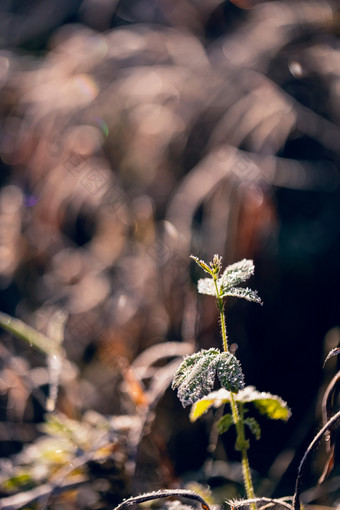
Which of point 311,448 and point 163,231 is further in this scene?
point 163,231

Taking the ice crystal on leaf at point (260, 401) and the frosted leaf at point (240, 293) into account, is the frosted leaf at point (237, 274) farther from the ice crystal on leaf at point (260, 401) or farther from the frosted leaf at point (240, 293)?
the ice crystal on leaf at point (260, 401)

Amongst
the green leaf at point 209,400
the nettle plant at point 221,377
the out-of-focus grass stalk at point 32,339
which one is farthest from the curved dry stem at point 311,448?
the out-of-focus grass stalk at point 32,339

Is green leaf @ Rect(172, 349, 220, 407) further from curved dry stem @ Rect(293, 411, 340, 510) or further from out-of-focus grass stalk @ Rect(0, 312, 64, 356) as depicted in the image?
out-of-focus grass stalk @ Rect(0, 312, 64, 356)

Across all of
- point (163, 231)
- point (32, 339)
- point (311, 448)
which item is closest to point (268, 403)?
point (311, 448)

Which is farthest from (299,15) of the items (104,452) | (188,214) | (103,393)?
(104,452)

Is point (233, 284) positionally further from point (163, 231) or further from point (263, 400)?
point (163, 231)

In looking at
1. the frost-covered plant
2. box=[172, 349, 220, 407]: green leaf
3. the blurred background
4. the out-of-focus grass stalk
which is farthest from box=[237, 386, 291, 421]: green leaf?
the out-of-focus grass stalk

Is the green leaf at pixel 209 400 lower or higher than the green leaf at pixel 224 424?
higher
